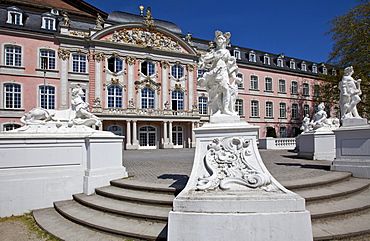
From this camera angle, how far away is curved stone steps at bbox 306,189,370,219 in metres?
3.80

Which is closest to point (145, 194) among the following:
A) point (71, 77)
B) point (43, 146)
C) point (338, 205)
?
point (43, 146)

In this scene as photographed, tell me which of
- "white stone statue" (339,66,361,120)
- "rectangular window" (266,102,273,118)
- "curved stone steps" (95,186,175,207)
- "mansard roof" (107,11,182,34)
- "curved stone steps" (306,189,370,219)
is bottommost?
"curved stone steps" (306,189,370,219)

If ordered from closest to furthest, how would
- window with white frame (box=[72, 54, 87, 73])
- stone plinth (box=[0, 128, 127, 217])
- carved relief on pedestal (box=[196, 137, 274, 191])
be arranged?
1. carved relief on pedestal (box=[196, 137, 274, 191])
2. stone plinth (box=[0, 128, 127, 217])
3. window with white frame (box=[72, 54, 87, 73])

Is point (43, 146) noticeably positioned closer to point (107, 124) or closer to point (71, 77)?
point (107, 124)

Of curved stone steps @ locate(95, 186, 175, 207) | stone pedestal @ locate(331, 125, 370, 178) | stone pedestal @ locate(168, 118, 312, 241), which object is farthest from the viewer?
stone pedestal @ locate(331, 125, 370, 178)

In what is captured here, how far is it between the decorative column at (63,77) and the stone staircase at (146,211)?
2166 cm

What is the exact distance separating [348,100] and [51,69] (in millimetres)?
25642

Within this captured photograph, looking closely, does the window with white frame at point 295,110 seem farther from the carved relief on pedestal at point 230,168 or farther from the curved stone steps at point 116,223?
the curved stone steps at point 116,223

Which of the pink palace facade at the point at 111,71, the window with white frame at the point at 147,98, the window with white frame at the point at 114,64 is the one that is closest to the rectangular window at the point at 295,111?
the pink palace facade at the point at 111,71

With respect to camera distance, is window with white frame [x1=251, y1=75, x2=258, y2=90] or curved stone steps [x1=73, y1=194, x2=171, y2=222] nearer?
curved stone steps [x1=73, y1=194, x2=171, y2=222]

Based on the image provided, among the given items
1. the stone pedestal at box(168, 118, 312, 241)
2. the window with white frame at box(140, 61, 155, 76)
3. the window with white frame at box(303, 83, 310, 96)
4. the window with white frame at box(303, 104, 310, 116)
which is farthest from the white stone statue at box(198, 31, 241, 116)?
the window with white frame at box(303, 83, 310, 96)

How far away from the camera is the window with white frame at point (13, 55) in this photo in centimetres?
2267

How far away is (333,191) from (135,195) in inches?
158

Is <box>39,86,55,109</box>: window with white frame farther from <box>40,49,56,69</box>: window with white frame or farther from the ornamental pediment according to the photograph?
the ornamental pediment
